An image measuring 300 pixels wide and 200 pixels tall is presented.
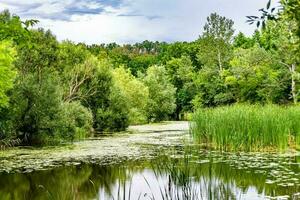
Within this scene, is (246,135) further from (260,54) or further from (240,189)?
(260,54)

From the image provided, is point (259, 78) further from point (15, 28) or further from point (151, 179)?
point (15, 28)

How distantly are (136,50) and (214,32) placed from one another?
241ft

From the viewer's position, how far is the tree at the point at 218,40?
171ft

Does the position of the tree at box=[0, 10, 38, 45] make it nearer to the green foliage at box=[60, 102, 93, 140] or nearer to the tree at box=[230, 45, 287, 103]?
the green foliage at box=[60, 102, 93, 140]

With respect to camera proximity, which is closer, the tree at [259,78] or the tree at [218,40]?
the tree at [259,78]

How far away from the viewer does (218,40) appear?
5247 centimetres

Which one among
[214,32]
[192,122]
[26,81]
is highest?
[214,32]

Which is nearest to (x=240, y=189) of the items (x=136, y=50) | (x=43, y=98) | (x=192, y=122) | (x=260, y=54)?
(x=192, y=122)

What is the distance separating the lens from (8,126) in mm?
21062

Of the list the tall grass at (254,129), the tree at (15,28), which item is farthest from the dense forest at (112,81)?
the tall grass at (254,129)

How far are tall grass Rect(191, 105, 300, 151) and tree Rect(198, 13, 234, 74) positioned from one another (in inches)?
1351

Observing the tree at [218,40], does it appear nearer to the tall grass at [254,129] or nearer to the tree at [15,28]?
the tall grass at [254,129]

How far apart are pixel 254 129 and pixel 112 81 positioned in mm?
21710

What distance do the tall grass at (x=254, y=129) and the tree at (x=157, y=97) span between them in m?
36.8
